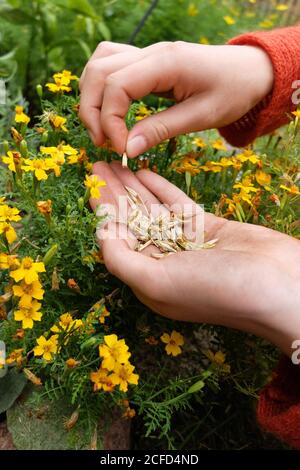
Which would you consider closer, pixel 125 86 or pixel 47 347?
pixel 47 347

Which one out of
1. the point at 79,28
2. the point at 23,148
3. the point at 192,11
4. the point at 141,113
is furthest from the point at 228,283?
the point at 192,11

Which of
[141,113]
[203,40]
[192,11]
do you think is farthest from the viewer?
[192,11]

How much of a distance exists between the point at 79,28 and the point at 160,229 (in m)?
1.52

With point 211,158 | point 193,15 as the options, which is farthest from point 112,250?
point 193,15

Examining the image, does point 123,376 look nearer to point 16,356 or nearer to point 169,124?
point 16,356

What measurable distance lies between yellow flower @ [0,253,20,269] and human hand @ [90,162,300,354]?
0.60 ft

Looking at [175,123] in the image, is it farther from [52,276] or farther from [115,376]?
[115,376]

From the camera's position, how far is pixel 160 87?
128 centimetres

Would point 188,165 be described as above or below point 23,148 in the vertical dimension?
below

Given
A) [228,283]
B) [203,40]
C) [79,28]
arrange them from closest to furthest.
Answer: [228,283], [79,28], [203,40]

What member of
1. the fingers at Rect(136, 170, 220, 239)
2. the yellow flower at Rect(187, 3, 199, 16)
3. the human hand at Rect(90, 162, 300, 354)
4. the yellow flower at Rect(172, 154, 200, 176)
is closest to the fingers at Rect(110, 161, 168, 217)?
the fingers at Rect(136, 170, 220, 239)

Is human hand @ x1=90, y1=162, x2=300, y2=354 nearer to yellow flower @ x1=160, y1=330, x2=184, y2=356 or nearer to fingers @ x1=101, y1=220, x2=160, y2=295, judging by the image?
fingers @ x1=101, y1=220, x2=160, y2=295

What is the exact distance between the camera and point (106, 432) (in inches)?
46.9

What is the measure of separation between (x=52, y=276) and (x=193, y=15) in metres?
2.17
